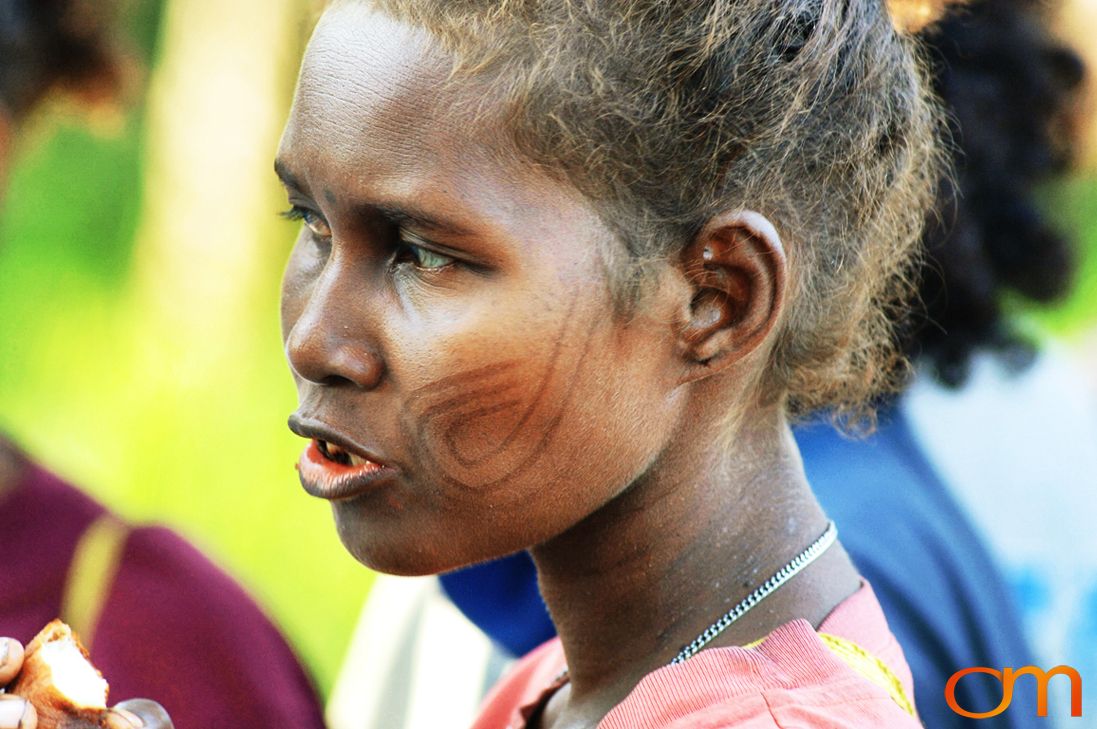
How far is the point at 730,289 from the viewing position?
129 centimetres

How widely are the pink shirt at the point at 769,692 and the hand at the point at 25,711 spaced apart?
0.43 metres

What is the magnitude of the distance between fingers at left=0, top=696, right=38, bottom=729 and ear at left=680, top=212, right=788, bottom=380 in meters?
0.67

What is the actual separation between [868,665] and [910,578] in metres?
1.21

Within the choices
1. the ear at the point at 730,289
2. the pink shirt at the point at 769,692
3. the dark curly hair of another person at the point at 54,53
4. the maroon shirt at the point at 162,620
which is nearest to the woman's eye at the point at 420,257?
the ear at the point at 730,289

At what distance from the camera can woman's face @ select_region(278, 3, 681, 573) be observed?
3.98ft

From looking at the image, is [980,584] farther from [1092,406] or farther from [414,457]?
[414,457]

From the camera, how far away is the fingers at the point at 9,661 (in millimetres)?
1137

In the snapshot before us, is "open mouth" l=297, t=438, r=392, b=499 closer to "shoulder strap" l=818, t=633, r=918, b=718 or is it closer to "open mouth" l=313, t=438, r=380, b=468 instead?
"open mouth" l=313, t=438, r=380, b=468

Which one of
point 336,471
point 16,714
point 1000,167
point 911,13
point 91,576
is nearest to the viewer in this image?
point 16,714

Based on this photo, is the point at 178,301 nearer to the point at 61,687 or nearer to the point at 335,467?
the point at 335,467

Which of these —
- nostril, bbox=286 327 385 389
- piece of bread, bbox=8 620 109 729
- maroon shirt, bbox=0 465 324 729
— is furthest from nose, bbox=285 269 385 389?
maroon shirt, bbox=0 465 324 729

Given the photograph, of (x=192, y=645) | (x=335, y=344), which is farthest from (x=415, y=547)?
(x=192, y=645)

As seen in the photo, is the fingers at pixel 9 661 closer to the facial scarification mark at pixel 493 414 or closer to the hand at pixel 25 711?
the hand at pixel 25 711

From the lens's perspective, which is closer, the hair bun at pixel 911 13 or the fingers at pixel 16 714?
the fingers at pixel 16 714
